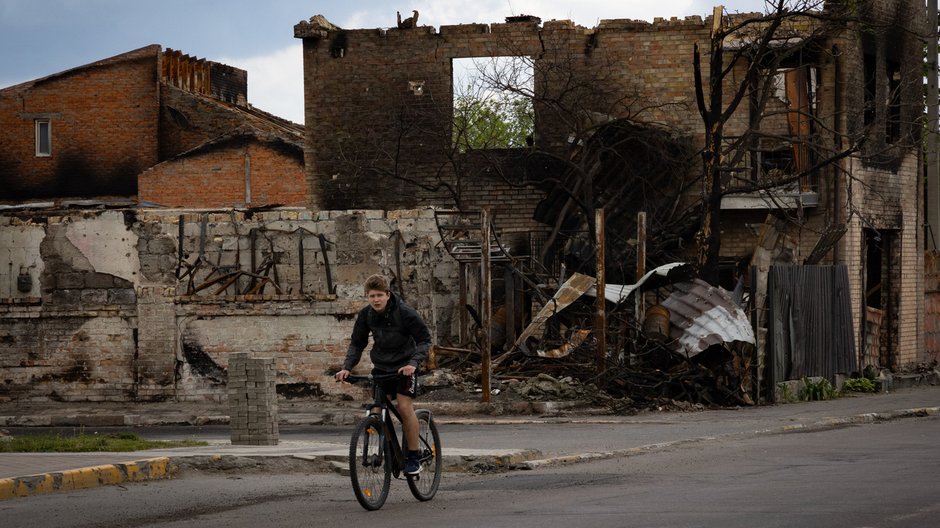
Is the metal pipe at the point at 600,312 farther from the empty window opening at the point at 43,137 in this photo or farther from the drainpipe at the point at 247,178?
the empty window opening at the point at 43,137

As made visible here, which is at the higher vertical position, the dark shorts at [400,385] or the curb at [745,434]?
the dark shorts at [400,385]

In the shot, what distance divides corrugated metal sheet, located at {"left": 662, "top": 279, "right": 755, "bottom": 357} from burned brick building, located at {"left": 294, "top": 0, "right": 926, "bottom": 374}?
17.0 ft

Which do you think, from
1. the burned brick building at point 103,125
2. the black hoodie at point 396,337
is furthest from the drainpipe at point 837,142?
the burned brick building at point 103,125

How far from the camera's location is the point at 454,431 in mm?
17438

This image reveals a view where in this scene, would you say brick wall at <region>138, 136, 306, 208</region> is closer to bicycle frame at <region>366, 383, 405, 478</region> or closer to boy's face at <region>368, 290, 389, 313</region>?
boy's face at <region>368, 290, 389, 313</region>

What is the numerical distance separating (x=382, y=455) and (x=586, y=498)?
1.53 m

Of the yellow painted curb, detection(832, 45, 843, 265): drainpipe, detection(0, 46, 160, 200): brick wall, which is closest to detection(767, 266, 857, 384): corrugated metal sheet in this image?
detection(832, 45, 843, 265): drainpipe

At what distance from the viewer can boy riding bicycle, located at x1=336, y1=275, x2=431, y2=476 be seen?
9953 mm

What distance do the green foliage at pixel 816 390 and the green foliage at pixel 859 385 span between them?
5.14 ft

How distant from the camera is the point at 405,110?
2859 centimetres

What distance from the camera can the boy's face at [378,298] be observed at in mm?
10016

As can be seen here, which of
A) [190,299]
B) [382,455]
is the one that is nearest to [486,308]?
[190,299]

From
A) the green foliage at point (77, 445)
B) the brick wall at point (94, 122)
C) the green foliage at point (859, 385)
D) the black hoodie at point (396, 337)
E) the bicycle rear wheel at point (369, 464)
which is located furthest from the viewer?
the brick wall at point (94, 122)

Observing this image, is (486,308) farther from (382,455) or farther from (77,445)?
(382,455)
